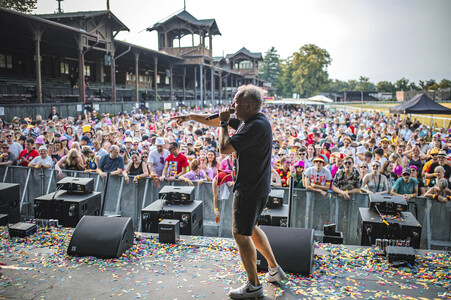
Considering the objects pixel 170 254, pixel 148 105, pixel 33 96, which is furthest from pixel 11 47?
pixel 170 254

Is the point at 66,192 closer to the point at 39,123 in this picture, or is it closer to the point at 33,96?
the point at 39,123

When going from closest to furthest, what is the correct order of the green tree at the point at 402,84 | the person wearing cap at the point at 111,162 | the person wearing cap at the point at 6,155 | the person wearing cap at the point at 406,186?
1. the person wearing cap at the point at 406,186
2. the person wearing cap at the point at 111,162
3. the person wearing cap at the point at 6,155
4. the green tree at the point at 402,84

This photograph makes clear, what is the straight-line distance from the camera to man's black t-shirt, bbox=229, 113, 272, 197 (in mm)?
3182

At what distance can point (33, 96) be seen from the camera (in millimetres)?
18828

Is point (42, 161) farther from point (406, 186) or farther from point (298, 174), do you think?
point (406, 186)

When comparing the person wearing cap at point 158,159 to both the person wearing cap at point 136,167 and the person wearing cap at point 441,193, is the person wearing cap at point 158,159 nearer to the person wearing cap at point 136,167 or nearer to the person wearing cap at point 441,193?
the person wearing cap at point 136,167

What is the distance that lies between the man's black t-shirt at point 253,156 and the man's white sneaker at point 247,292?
95 centimetres

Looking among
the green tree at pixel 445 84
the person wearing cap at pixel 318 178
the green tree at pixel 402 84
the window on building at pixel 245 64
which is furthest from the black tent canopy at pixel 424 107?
the green tree at pixel 402 84

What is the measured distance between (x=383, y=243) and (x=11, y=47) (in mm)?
→ 23718

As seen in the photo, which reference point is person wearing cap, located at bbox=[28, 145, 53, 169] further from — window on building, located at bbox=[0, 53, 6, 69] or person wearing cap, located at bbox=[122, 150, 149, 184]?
window on building, located at bbox=[0, 53, 6, 69]

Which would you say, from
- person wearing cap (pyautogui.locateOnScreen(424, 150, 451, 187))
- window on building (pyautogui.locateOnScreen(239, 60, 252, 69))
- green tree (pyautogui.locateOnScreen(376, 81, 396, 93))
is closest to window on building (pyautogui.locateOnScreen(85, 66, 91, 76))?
person wearing cap (pyautogui.locateOnScreen(424, 150, 451, 187))

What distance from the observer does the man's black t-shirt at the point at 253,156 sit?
3182 mm

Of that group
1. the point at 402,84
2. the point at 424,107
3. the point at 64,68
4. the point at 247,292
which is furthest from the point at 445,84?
the point at 247,292

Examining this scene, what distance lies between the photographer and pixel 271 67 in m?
121
